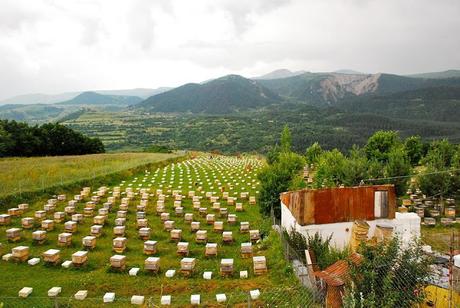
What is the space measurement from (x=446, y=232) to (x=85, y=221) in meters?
25.2

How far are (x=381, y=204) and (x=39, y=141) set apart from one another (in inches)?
2462

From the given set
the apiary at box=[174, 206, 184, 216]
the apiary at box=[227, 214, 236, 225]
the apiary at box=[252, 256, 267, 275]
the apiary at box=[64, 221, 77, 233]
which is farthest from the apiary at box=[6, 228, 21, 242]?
the apiary at box=[252, 256, 267, 275]

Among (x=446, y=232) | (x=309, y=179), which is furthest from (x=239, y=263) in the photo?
(x=309, y=179)

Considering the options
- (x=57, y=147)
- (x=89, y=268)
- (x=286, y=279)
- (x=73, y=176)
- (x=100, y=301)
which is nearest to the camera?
(x=100, y=301)

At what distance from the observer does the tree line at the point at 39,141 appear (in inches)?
2405

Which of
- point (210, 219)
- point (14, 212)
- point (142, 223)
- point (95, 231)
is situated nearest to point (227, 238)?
point (210, 219)

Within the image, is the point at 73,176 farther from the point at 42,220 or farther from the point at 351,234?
the point at 351,234

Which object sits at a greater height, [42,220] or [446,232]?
[42,220]

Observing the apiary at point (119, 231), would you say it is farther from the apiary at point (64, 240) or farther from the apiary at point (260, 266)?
the apiary at point (260, 266)

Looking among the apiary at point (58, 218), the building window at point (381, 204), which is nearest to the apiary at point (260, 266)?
the building window at point (381, 204)

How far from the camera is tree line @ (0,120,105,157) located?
61.1 meters

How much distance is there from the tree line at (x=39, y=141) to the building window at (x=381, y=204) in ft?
194

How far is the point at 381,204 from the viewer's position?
1864cm

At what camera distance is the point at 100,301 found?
13797 mm
